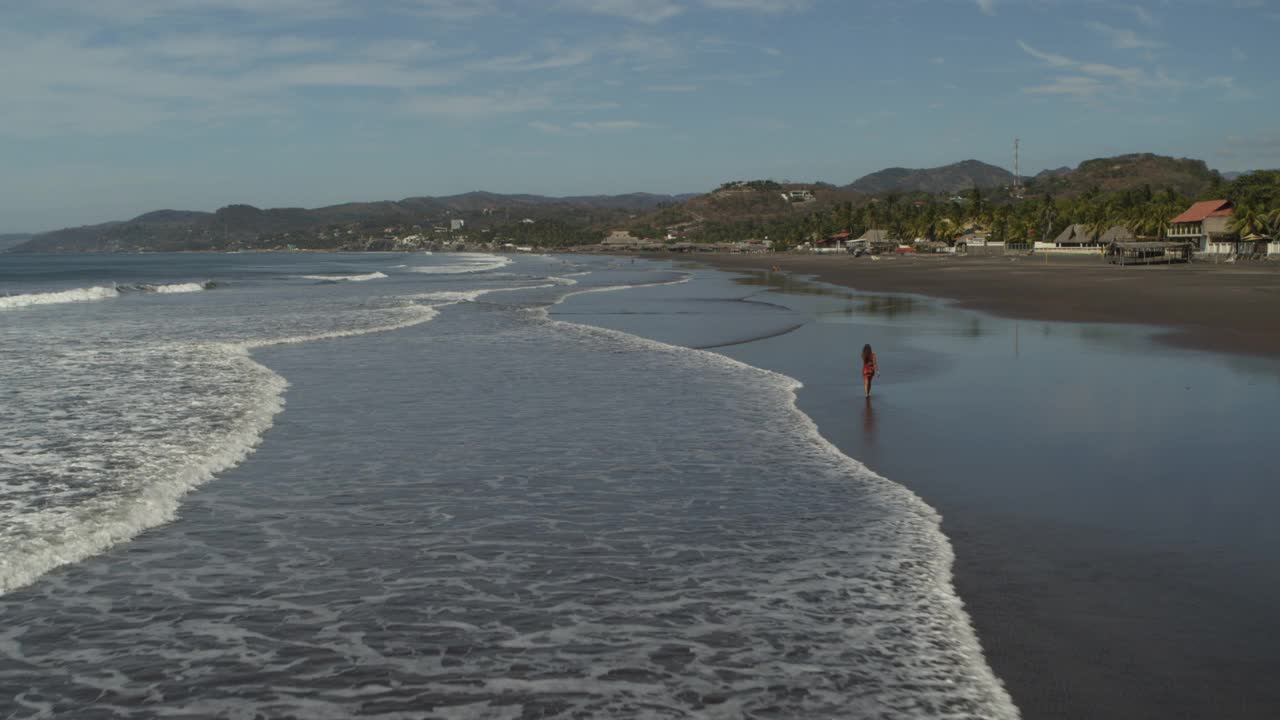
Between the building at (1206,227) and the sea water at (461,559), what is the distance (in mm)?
92610

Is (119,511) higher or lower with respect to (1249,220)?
lower

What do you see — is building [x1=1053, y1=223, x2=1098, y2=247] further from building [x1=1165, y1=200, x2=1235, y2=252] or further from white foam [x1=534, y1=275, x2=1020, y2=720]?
white foam [x1=534, y1=275, x2=1020, y2=720]

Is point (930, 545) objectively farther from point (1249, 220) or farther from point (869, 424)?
point (1249, 220)

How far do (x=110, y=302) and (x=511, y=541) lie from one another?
162 ft

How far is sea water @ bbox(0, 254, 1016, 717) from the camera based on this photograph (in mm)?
5984

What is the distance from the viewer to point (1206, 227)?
Answer: 97062 mm

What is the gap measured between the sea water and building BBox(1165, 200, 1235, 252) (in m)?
92.6

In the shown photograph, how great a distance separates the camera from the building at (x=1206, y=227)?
92.1 meters

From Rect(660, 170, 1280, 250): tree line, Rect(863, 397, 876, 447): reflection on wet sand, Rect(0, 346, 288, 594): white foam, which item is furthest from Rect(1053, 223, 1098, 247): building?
Rect(0, 346, 288, 594): white foam

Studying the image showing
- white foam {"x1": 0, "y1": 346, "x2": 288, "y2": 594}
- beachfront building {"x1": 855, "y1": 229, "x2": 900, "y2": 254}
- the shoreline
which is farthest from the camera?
beachfront building {"x1": 855, "y1": 229, "x2": 900, "y2": 254}

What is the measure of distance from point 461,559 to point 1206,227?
108426mm

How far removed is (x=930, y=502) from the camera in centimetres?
Answer: 1004

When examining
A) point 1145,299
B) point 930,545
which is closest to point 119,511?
point 930,545

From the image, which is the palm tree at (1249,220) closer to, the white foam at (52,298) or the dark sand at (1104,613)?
the dark sand at (1104,613)
